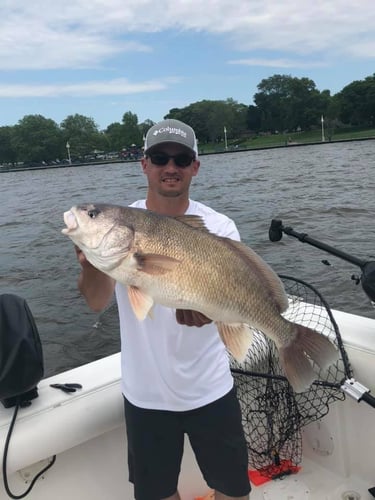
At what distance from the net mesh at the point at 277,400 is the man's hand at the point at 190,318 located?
111 centimetres

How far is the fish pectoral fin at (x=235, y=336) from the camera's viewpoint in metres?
2.38

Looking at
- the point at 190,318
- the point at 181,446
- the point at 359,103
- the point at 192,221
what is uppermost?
the point at 359,103

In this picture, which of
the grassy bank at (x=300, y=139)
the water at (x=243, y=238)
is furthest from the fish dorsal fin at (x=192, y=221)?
the grassy bank at (x=300, y=139)

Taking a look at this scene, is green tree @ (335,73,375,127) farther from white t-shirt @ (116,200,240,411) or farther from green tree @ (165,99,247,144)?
white t-shirt @ (116,200,240,411)

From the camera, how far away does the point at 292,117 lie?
4222 inches

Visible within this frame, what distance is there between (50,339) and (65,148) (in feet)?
362

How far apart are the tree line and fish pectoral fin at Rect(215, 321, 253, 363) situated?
335ft

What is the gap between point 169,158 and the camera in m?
2.79

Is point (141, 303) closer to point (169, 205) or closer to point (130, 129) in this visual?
point (169, 205)

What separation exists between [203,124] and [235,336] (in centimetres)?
11641

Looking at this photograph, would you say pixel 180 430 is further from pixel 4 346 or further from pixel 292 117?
pixel 292 117

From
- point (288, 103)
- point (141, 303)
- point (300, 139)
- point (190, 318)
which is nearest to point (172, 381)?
point (190, 318)

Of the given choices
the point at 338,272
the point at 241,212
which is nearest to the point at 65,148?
the point at 241,212

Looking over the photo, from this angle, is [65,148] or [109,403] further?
[65,148]
